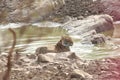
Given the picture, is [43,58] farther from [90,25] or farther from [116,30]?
[116,30]

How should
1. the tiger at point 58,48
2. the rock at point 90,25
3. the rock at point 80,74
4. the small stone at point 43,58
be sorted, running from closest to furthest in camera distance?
the rock at point 80,74
the small stone at point 43,58
the tiger at point 58,48
the rock at point 90,25

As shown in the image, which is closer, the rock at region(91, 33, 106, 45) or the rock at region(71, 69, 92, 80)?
the rock at region(71, 69, 92, 80)

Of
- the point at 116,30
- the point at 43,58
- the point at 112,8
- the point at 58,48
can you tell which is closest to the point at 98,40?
the point at 58,48

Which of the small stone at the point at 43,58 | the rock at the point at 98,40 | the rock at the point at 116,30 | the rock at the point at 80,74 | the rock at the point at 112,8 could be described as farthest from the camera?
the rock at the point at 112,8

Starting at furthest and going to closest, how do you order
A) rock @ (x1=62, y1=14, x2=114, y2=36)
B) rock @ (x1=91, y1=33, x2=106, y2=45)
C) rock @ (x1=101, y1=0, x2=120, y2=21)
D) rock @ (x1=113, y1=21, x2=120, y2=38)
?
rock @ (x1=101, y1=0, x2=120, y2=21) < rock @ (x1=62, y1=14, x2=114, y2=36) < rock @ (x1=113, y1=21, x2=120, y2=38) < rock @ (x1=91, y1=33, x2=106, y2=45)

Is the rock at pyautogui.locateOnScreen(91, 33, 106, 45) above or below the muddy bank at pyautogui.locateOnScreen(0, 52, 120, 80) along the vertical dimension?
below

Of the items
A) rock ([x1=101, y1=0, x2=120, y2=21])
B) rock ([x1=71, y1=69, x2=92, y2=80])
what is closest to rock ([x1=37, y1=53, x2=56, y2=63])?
rock ([x1=71, y1=69, x2=92, y2=80])

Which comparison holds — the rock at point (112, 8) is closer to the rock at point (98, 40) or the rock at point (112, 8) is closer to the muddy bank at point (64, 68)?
the rock at point (98, 40)

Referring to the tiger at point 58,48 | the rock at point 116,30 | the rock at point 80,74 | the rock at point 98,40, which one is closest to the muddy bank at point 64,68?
the rock at point 80,74

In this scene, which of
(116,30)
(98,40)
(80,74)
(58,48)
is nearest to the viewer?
(80,74)

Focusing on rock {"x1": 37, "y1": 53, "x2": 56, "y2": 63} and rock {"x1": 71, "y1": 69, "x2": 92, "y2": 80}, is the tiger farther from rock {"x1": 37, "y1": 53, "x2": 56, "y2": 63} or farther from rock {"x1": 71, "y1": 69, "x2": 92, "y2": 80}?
rock {"x1": 71, "y1": 69, "x2": 92, "y2": 80}

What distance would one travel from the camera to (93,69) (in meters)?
6.27

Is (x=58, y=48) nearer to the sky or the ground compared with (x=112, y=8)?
nearer to the sky

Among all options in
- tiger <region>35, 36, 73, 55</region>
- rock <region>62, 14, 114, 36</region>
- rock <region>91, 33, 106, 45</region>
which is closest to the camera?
tiger <region>35, 36, 73, 55</region>
